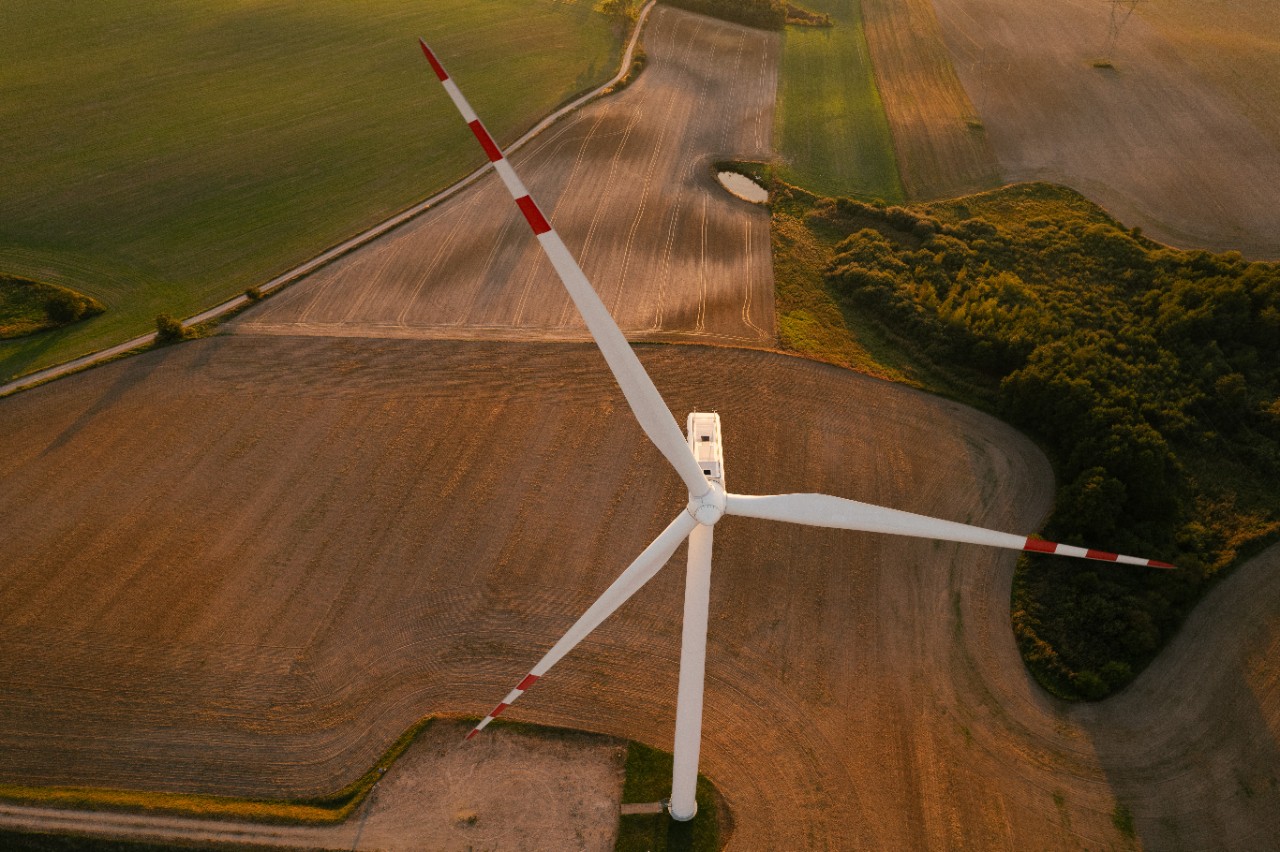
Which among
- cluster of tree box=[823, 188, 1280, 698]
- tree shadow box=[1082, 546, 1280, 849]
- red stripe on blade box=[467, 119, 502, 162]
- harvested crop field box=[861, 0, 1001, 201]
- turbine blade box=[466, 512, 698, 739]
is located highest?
red stripe on blade box=[467, 119, 502, 162]

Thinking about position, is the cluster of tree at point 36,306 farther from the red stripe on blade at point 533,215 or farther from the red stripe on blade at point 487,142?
the red stripe on blade at point 533,215

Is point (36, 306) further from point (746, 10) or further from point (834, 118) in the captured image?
point (746, 10)

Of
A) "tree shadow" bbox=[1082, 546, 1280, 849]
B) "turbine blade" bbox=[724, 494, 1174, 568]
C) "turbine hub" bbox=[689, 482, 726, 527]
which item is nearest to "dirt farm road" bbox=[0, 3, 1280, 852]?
"tree shadow" bbox=[1082, 546, 1280, 849]

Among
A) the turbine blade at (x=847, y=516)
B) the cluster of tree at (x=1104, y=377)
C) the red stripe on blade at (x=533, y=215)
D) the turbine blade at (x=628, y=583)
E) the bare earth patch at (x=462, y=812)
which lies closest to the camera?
the red stripe on blade at (x=533, y=215)

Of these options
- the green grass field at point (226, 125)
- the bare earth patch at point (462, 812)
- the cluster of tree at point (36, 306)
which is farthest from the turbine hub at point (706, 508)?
the cluster of tree at point (36, 306)

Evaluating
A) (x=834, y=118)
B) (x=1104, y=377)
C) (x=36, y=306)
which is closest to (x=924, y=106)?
(x=834, y=118)

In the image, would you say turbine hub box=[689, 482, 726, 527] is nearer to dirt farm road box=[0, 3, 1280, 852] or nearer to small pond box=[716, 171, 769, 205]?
dirt farm road box=[0, 3, 1280, 852]

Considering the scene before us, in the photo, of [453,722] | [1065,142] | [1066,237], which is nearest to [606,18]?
[1065,142]
